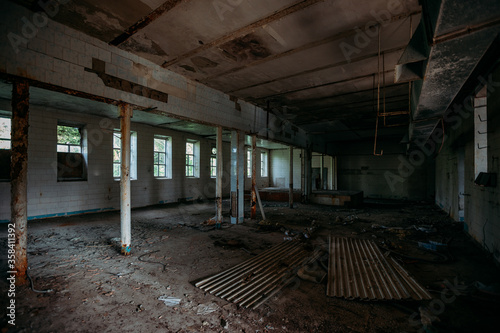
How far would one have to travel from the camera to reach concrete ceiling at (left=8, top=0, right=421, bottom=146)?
274cm

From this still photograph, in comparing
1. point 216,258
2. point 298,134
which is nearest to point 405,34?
point 216,258

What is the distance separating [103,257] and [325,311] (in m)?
3.43

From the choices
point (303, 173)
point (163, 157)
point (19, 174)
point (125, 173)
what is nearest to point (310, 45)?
point (125, 173)

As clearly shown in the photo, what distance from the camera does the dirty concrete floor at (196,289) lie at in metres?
2.13

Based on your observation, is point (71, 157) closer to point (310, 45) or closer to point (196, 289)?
point (196, 289)

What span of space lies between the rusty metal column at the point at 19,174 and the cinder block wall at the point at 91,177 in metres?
4.18

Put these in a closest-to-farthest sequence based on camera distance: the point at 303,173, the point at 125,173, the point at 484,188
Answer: the point at 125,173 < the point at 484,188 < the point at 303,173

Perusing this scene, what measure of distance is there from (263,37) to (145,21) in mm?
1617

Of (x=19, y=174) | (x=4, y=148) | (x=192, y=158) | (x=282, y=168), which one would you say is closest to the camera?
(x=19, y=174)

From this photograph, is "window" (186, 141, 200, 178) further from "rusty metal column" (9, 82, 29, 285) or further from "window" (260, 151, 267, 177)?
"rusty metal column" (9, 82, 29, 285)

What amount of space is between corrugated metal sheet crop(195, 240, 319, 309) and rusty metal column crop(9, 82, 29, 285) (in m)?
2.14

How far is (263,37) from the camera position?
3348 millimetres

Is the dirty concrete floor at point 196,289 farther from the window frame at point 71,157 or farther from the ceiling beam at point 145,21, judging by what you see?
the ceiling beam at point 145,21

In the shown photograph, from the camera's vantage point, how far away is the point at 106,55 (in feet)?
11.5
